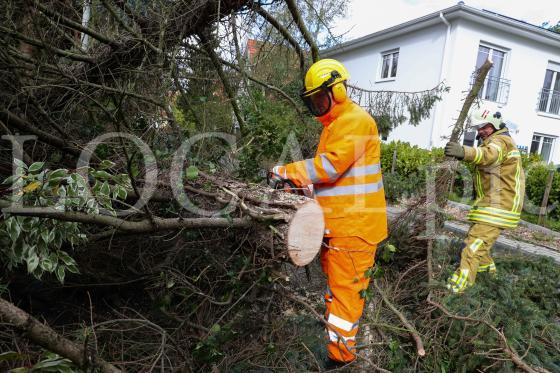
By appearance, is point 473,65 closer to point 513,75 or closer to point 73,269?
point 513,75

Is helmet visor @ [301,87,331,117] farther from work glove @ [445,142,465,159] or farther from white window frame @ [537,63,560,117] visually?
white window frame @ [537,63,560,117]

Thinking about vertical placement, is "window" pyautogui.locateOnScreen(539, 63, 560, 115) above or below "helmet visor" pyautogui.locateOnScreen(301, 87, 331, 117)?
above

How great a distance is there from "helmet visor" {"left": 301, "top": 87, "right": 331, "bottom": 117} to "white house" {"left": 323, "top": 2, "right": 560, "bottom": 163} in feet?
32.4

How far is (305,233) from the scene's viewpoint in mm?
2223

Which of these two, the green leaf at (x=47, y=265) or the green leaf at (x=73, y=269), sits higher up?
the green leaf at (x=47, y=265)

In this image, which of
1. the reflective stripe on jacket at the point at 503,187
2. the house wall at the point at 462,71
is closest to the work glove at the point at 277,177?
the reflective stripe on jacket at the point at 503,187

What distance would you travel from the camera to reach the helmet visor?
8.55 ft

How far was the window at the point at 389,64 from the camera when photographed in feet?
48.6

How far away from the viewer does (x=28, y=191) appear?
1933 millimetres

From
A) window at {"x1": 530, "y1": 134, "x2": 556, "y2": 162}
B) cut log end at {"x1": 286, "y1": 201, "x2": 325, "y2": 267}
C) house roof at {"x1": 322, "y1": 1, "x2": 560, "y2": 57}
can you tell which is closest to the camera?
cut log end at {"x1": 286, "y1": 201, "x2": 325, "y2": 267}

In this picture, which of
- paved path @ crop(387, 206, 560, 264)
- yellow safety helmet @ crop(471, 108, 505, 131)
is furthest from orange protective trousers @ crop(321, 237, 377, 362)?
paved path @ crop(387, 206, 560, 264)

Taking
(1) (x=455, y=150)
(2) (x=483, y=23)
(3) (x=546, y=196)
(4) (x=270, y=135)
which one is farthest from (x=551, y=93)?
(4) (x=270, y=135)

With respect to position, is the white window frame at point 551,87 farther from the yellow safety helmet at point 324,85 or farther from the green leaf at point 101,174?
the green leaf at point 101,174

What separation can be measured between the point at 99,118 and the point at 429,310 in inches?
135
